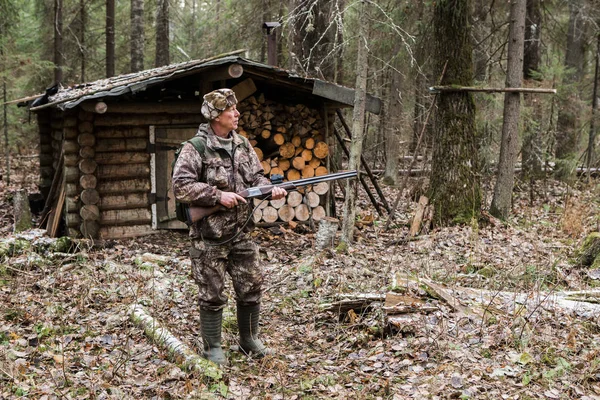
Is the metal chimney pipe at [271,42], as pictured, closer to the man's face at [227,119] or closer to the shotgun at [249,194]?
the man's face at [227,119]

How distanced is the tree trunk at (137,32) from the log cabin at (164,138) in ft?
16.2

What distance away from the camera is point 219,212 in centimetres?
484

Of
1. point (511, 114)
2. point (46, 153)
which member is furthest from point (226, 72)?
point (46, 153)

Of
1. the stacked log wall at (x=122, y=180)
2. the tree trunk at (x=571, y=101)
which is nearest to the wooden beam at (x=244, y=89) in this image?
the stacked log wall at (x=122, y=180)

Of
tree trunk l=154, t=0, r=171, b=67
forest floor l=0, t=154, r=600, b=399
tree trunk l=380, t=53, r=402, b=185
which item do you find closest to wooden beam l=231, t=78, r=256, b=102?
forest floor l=0, t=154, r=600, b=399

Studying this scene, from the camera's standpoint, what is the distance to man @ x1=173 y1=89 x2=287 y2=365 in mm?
4734

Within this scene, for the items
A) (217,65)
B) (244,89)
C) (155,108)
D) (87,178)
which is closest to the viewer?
(217,65)

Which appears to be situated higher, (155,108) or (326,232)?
(155,108)

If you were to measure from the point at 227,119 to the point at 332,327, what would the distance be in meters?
2.35

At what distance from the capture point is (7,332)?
539 centimetres

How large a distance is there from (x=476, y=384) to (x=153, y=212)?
7.93 m

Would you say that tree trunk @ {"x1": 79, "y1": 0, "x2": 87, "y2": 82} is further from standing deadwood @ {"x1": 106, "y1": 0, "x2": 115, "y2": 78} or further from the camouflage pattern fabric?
the camouflage pattern fabric

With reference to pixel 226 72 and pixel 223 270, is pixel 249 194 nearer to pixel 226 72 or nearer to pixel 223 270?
pixel 223 270

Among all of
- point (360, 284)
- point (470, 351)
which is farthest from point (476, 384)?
point (360, 284)
